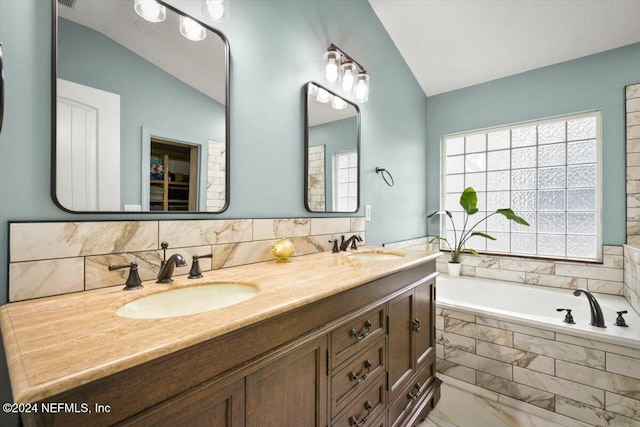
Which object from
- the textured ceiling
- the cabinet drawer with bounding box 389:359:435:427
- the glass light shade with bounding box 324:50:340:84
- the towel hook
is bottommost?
the cabinet drawer with bounding box 389:359:435:427

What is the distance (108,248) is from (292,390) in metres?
0.79

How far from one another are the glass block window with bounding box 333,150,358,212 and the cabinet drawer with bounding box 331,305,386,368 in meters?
0.92

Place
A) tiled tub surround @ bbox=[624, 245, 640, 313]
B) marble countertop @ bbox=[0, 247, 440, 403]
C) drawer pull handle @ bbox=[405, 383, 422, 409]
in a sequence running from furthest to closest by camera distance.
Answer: tiled tub surround @ bbox=[624, 245, 640, 313] → drawer pull handle @ bbox=[405, 383, 422, 409] → marble countertop @ bbox=[0, 247, 440, 403]

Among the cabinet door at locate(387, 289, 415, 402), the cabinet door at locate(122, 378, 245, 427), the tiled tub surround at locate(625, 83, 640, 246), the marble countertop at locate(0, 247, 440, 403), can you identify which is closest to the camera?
the marble countertop at locate(0, 247, 440, 403)

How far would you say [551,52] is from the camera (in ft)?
8.52

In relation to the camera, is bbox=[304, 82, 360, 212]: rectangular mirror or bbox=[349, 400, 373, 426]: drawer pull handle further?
bbox=[304, 82, 360, 212]: rectangular mirror

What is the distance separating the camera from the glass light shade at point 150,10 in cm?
112

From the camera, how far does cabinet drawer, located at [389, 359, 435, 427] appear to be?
1.46m

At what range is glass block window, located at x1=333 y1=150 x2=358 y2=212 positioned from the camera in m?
2.06

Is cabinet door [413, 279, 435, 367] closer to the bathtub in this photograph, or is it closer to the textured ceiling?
the bathtub

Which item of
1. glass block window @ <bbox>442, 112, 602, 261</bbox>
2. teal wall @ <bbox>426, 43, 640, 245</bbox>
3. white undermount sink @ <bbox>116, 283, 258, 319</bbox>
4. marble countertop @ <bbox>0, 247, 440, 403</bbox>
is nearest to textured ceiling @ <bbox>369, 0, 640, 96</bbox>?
teal wall @ <bbox>426, 43, 640, 245</bbox>

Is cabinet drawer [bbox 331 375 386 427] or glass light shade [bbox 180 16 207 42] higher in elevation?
glass light shade [bbox 180 16 207 42]

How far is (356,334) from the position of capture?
1151 millimetres

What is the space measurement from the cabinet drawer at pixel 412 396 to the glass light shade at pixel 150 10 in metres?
2.02
